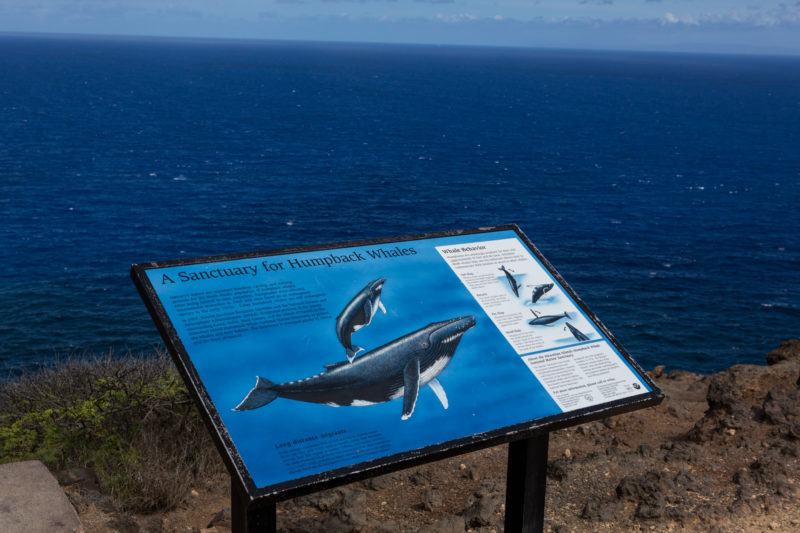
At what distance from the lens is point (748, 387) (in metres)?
7.28

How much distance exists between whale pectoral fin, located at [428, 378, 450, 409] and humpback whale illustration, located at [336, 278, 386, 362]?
0.39 meters

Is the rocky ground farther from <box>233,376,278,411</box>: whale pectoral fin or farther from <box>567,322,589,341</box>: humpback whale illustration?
<box>233,376,278,411</box>: whale pectoral fin

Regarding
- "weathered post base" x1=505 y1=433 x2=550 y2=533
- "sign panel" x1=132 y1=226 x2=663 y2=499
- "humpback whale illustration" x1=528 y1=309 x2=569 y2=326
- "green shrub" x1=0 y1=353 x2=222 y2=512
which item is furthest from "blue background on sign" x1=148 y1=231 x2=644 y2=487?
"green shrub" x1=0 y1=353 x2=222 y2=512

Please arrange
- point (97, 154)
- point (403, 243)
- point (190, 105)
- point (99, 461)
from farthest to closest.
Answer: point (190, 105) < point (97, 154) < point (99, 461) < point (403, 243)

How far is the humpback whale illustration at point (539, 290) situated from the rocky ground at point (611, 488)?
1683mm

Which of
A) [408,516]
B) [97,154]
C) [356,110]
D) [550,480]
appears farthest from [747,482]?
[356,110]

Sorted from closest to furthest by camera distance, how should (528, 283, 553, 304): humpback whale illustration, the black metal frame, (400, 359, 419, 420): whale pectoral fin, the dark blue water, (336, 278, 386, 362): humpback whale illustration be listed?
the black metal frame → (400, 359, 419, 420): whale pectoral fin → (336, 278, 386, 362): humpback whale illustration → (528, 283, 553, 304): humpback whale illustration → the dark blue water

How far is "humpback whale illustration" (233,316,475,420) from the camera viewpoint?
3.60 meters

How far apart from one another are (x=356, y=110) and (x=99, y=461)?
7716 cm

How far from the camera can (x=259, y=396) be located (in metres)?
3.54

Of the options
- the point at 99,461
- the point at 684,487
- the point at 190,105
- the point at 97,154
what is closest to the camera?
the point at 684,487

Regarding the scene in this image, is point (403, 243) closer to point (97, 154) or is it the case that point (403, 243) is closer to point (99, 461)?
point (99, 461)

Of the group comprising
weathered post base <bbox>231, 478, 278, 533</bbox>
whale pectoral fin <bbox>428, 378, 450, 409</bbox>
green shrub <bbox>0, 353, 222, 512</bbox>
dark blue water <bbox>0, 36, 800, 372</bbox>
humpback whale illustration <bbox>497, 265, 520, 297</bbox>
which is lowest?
dark blue water <bbox>0, 36, 800, 372</bbox>

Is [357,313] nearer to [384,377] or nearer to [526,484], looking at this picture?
[384,377]
